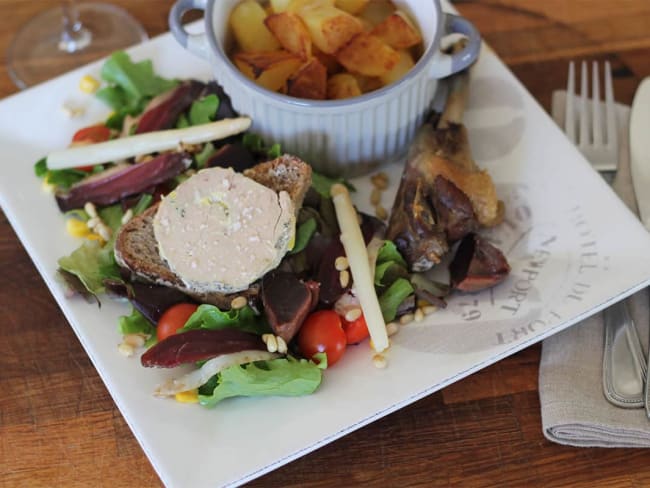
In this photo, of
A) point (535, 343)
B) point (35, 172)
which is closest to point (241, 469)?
point (535, 343)

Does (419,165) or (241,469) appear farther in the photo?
(419,165)

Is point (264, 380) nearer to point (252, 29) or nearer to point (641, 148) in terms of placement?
point (252, 29)

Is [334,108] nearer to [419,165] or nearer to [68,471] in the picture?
[419,165]

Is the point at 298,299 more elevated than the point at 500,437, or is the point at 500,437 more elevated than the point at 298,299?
the point at 298,299

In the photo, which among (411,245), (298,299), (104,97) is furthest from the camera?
(104,97)

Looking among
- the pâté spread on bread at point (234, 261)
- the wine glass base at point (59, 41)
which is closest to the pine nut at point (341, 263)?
the pâté spread on bread at point (234, 261)

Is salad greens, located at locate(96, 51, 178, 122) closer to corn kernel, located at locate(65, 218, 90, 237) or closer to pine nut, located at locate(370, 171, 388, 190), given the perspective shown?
corn kernel, located at locate(65, 218, 90, 237)
